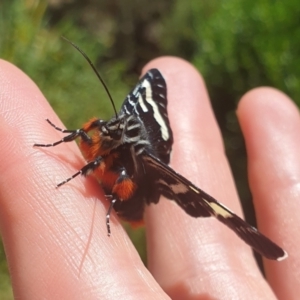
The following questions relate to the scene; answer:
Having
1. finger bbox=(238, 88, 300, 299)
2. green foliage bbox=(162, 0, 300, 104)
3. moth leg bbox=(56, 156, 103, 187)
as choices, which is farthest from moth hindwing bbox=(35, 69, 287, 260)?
green foliage bbox=(162, 0, 300, 104)

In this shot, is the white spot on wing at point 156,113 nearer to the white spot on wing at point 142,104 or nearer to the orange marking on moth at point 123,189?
the white spot on wing at point 142,104

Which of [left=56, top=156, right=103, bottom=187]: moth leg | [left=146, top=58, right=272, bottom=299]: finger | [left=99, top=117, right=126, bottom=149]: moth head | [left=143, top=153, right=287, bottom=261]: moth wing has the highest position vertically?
[left=99, top=117, right=126, bottom=149]: moth head

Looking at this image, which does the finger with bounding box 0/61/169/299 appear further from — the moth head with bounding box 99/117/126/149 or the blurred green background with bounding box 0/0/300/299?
the blurred green background with bounding box 0/0/300/299

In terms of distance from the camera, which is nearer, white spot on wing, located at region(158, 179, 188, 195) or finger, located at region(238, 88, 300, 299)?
white spot on wing, located at region(158, 179, 188, 195)

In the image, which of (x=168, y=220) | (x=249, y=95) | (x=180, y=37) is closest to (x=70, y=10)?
(x=180, y=37)

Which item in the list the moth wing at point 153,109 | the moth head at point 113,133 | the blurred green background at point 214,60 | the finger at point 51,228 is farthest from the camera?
the blurred green background at point 214,60

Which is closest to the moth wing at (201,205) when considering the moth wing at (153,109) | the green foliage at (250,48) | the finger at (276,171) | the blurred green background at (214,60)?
the moth wing at (153,109)
